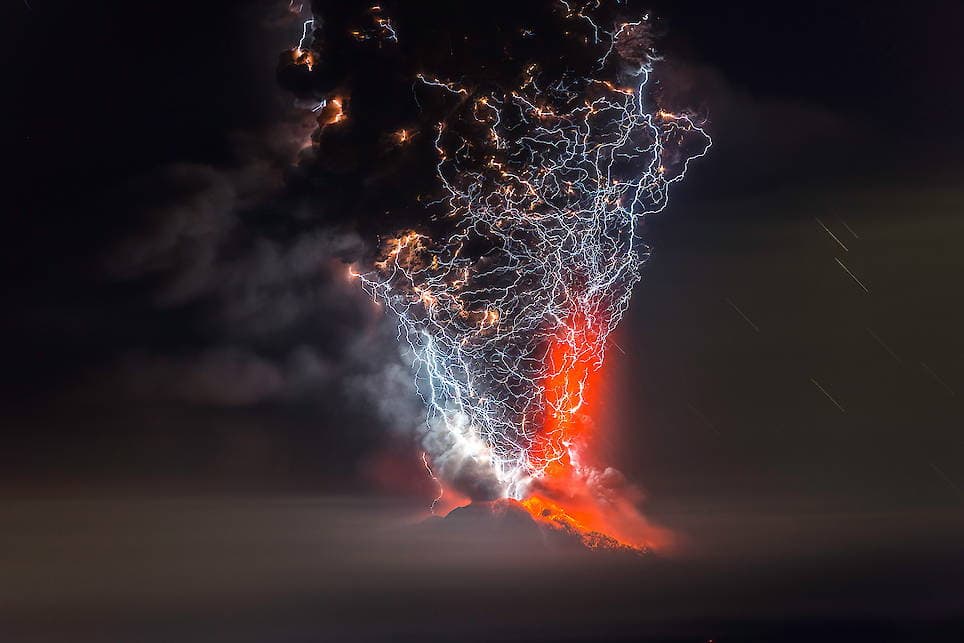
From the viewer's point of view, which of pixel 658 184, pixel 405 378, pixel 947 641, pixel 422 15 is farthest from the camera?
pixel 405 378

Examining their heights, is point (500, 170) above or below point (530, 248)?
above

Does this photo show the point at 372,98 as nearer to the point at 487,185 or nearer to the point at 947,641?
the point at 487,185

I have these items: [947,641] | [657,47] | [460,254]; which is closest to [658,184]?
[657,47]

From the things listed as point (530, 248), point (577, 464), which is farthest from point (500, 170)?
point (577, 464)

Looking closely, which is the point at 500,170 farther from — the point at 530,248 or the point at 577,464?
the point at 577,464

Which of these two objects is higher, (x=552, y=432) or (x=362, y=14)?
(x=362, y=14)

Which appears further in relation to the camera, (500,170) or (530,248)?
(530,248)

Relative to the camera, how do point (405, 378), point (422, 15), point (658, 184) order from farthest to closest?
point (405, 378) → point (658, 184) → point (422, 15)

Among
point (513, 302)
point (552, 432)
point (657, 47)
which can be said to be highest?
point (657, 47)
